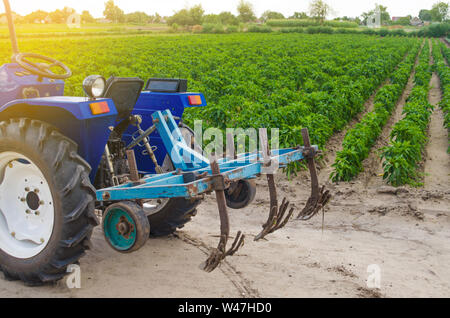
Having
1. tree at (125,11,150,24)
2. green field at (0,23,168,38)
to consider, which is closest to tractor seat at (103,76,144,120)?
green field at (0,23,168,38)

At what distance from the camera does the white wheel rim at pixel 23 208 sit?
11.1 feet

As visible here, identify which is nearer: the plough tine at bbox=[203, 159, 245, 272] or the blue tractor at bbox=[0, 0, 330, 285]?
the plough tine at bbox=[203, 159, 245, 272]

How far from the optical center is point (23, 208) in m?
3.55

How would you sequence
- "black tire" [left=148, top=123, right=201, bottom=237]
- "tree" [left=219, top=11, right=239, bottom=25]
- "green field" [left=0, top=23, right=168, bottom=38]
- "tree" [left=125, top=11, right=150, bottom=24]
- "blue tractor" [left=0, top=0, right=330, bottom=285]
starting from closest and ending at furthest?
"blue tractor" [left=0, top=0, right=330, bottom=285], "black tire" [left=148, top=123, right=201, bottom=237], "green field" [left=0, top=23, right=168, bottom=38], "tree" [left=125, top=11, right=150, bottom=24], "tree" [left=219, top=11, right=239, bottom=25]

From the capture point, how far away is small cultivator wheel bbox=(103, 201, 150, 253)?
2.89m

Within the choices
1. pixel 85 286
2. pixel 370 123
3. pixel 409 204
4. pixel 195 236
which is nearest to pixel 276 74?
pixel 370 123

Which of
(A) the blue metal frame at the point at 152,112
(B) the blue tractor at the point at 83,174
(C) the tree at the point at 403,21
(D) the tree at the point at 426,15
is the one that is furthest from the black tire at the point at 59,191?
(D) the tree at the point at 426,15

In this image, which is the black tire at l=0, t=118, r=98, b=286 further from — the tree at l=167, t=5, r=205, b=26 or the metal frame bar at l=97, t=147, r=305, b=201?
the tree at l=167, t=5, r=205, b=26

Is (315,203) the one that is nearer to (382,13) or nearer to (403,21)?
(403,21)

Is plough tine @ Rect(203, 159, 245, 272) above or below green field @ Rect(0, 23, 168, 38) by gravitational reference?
below

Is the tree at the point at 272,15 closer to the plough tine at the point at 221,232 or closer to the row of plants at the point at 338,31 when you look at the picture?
the row of plants at the point at 338,31

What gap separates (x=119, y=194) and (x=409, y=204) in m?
3.86

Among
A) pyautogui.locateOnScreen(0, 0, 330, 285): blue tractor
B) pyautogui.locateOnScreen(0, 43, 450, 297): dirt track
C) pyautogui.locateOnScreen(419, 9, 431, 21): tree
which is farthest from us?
pyautogui.locateOnScreen(419, 9, 431, 21): tree

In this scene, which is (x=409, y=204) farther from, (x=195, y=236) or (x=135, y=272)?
(x=135, y=272)
